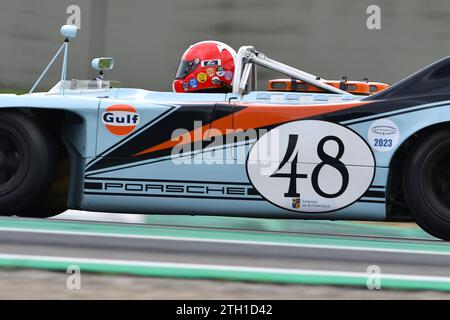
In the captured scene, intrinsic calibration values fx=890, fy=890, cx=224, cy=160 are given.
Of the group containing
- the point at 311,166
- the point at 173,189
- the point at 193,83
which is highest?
the point at 193,83

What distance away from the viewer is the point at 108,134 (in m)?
5.25

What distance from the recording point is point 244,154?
506 cm

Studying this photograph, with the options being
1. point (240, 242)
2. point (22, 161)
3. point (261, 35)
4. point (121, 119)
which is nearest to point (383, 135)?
point (240, 242)

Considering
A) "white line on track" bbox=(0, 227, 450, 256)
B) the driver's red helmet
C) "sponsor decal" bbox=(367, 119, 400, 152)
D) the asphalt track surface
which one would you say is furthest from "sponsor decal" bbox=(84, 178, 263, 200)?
the driver's red helmet

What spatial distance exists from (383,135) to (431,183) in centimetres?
37

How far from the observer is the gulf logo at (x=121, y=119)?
5215 millimetres

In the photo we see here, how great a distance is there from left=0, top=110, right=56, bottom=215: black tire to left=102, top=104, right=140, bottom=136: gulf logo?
1.25 ft

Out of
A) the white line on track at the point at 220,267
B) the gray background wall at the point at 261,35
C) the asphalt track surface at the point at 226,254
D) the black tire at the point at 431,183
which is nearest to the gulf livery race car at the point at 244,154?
the black tire at the point at 431,183

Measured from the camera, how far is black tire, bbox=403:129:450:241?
488cm

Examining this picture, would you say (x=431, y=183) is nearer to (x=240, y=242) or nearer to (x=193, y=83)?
(x=240, y=242)

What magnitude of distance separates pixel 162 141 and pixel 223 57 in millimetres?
1132

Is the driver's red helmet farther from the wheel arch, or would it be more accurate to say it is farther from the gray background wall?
the gray background wall
